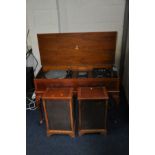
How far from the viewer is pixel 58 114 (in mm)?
1708

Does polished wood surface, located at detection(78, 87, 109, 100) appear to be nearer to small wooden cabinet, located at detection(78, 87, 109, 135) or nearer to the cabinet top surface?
small wooden cabinet, located at detection(78, 87, 109, 135)

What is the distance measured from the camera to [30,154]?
167 centimetres

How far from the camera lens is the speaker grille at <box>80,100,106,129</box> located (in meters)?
1.66

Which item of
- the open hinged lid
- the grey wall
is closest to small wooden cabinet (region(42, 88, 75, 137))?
the open hinged lid

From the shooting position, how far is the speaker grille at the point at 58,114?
1.67m

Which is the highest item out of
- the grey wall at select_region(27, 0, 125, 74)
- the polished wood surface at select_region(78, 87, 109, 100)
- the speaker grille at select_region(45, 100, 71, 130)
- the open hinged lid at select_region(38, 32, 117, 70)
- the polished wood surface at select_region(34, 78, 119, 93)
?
the grey wall at select_region(27, 0, 125, 74)

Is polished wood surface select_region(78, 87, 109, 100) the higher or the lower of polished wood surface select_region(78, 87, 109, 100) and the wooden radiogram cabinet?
the lower

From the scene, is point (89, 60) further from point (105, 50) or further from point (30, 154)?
point (30, 154)

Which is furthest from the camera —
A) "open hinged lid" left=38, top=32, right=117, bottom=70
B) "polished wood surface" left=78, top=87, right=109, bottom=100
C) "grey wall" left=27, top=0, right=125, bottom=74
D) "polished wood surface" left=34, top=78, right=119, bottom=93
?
"grey wall" left=27, top=0, right=125, bottom=74

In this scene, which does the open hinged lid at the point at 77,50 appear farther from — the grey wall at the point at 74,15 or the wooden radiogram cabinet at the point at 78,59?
the grey wall at the point at 74,15

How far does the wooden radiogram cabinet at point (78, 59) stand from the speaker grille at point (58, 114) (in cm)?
23
